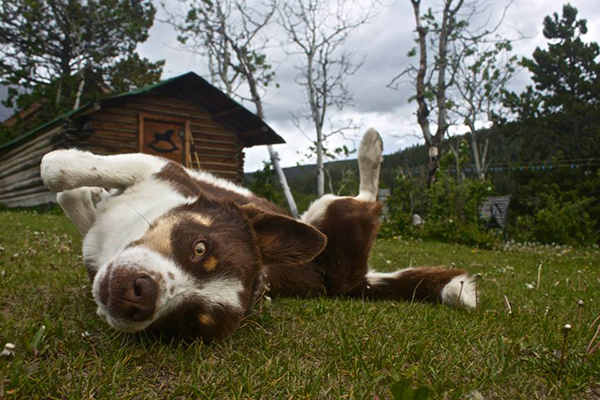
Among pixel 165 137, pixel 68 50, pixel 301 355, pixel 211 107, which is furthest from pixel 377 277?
pixel 68 50

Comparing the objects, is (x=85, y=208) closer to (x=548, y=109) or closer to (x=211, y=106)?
(x=211, y=106)

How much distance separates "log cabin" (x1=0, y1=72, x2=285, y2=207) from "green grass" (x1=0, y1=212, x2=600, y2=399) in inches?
481

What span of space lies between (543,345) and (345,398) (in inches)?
46.6

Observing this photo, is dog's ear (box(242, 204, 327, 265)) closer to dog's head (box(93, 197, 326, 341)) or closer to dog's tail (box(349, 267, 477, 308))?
dog's head (box(93, 197, 326, 341))

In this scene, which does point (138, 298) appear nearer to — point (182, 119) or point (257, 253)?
point (257, 253)

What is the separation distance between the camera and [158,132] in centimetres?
1683

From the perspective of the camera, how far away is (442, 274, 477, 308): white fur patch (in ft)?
11.1

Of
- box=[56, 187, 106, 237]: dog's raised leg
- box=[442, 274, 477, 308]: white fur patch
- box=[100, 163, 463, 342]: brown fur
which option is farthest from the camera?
box=[442, 274, 477, 308]: white fur patch

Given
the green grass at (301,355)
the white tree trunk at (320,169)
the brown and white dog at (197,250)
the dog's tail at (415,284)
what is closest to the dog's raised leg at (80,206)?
the brown and white dog at (197,250)

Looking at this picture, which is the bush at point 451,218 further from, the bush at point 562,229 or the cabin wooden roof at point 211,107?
the cabin wooden roof at point 211,107

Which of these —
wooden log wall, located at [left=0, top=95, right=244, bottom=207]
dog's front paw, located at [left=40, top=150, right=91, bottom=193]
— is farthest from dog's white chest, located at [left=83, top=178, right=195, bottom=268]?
wooden log wall, located at [left=0, top=95, right=244, bottom=207]

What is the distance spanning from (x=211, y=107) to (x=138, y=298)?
55.5 ft

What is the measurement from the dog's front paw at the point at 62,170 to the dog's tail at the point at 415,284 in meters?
2.23

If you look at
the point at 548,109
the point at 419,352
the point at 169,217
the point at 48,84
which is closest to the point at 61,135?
the point at 48,84
